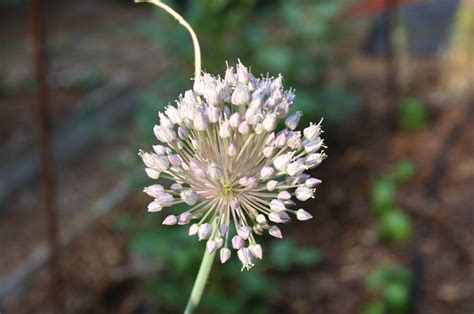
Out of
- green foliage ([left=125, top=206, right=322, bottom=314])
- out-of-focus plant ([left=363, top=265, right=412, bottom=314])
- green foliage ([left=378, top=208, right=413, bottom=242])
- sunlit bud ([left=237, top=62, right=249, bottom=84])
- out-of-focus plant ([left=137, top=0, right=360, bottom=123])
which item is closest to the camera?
sunlit bud ([left=237, top=62, right=249, bottom=84])

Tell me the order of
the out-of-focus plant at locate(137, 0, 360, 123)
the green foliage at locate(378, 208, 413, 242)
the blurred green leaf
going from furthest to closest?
the blurred green leaf
the green foliage at locate(378, 208, 413, 242)
the out-of-focus plant at locate(137, 0, 360, 123)

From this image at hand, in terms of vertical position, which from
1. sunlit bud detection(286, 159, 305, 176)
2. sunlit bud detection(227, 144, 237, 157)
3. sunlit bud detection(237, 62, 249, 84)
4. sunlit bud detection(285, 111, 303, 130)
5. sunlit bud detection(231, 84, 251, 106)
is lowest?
sunlit bud detection(286, 159, 305, 176)

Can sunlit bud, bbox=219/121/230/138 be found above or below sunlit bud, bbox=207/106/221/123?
below

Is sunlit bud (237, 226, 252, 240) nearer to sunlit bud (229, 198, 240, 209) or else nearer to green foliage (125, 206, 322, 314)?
sunlit bud (229, 198, 240, 209)

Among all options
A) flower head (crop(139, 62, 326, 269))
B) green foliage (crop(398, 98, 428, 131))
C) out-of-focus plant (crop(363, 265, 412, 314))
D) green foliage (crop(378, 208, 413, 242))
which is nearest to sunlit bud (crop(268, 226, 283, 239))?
flower head (crop(139, 62, 326, 269))

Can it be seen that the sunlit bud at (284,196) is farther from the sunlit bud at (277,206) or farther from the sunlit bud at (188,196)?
the sunlit bud at (188,196)

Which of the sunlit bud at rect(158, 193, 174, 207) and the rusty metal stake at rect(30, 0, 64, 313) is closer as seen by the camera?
the sunlit bud at rect(158, 193, 174, 207)

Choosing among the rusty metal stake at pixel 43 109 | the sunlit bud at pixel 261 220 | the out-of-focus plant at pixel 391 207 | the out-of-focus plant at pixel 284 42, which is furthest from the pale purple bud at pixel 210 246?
the out-of-focus plant at pixel 391 207
